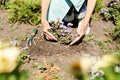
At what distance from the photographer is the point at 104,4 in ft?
15.8

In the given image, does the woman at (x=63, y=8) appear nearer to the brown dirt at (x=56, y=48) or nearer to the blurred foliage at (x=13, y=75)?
the brown dirt at (x=56, y=48)

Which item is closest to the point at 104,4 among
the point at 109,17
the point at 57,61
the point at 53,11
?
the point at 109,17

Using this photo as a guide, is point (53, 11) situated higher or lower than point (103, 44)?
higher

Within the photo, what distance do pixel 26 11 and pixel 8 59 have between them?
11.5ft

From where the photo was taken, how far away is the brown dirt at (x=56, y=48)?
3.69m

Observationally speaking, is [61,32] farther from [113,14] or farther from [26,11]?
[113,14]

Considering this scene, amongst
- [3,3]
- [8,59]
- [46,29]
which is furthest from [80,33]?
[8,59]

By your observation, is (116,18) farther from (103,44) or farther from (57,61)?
(57,61)

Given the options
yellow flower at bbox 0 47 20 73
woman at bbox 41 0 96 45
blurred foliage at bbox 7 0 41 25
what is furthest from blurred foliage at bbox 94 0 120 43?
yellow flower at bbox 0 47 20 73

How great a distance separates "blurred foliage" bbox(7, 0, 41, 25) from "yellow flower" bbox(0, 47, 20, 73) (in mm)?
3404

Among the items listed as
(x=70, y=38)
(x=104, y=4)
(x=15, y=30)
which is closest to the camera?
(x=70, y=38)

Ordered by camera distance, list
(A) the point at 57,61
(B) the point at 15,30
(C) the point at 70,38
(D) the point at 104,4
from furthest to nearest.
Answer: (D) the point at 104,4 → (B) the point at 15,30 → (C) the point at 70,38 → (A) the point at 57,61

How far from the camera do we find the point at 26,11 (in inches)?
175

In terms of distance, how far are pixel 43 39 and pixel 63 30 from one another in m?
0.25
